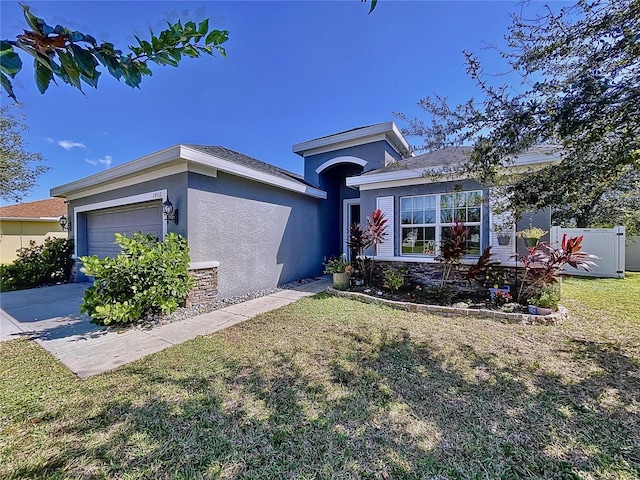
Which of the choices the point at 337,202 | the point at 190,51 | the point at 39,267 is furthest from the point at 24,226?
the point at 190,51

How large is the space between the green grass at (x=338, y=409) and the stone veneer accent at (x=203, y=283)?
6.61 ft

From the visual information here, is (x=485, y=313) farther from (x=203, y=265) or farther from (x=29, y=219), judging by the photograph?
(x=29, y=219)

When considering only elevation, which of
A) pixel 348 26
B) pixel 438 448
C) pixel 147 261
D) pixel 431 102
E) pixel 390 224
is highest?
pixel 348 26

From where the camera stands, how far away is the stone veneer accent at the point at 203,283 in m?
6.45

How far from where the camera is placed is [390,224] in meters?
8.65

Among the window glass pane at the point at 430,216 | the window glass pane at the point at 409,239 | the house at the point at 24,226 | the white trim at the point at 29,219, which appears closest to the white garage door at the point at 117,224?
the window glass pane at the point at 409,239

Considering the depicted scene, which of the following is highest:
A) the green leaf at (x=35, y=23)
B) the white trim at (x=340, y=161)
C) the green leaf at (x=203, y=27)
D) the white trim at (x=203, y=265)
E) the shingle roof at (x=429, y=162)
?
the white trim at (x=340, y=161)

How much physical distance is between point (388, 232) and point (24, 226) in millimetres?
22943

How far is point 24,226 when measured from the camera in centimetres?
1778

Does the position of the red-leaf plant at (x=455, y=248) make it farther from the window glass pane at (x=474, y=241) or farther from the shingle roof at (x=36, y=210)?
the shingle roof at (x=36, y=210)

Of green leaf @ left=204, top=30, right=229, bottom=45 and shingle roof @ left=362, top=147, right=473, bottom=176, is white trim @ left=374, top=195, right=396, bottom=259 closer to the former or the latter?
shingle roof @ left=362, top=147, right=473, bottom=176

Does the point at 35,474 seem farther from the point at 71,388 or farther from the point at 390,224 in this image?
the point at 390,224

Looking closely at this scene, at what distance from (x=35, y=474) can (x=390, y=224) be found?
8176 mm

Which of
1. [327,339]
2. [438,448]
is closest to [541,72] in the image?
[438,448]
